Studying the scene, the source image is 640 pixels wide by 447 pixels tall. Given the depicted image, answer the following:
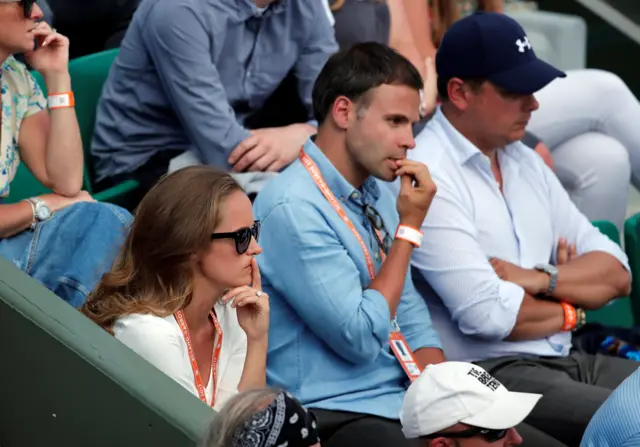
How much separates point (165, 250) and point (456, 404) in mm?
733

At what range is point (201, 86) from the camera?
11.7 feet

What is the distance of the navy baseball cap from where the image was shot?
139 inches

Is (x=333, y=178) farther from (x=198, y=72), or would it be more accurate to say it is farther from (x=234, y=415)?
(x=234, y=415)

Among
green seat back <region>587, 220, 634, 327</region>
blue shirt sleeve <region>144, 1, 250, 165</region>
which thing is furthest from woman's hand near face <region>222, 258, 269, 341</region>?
green seat back <region>587, 220, 634, 327</region>

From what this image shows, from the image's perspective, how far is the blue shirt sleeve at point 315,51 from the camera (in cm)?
396

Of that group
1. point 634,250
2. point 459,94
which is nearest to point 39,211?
point 459,94

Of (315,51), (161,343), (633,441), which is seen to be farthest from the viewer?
Answer: (315,51)

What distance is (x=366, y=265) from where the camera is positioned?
3057mm

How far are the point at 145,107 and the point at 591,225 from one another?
4.94ft

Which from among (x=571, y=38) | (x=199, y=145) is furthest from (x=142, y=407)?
(x=571, y=38)

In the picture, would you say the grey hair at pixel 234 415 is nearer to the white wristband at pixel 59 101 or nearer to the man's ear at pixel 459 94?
the white wristband at pixel 59 101

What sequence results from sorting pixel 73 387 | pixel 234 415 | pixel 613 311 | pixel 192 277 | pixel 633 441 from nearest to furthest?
pixel 234 415, pixel 633 441, pixel 73 387, pixel 192 277, pixel 613 311

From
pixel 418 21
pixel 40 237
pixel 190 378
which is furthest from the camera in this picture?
pixel 418 21

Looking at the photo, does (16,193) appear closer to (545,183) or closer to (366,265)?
(366,265)
